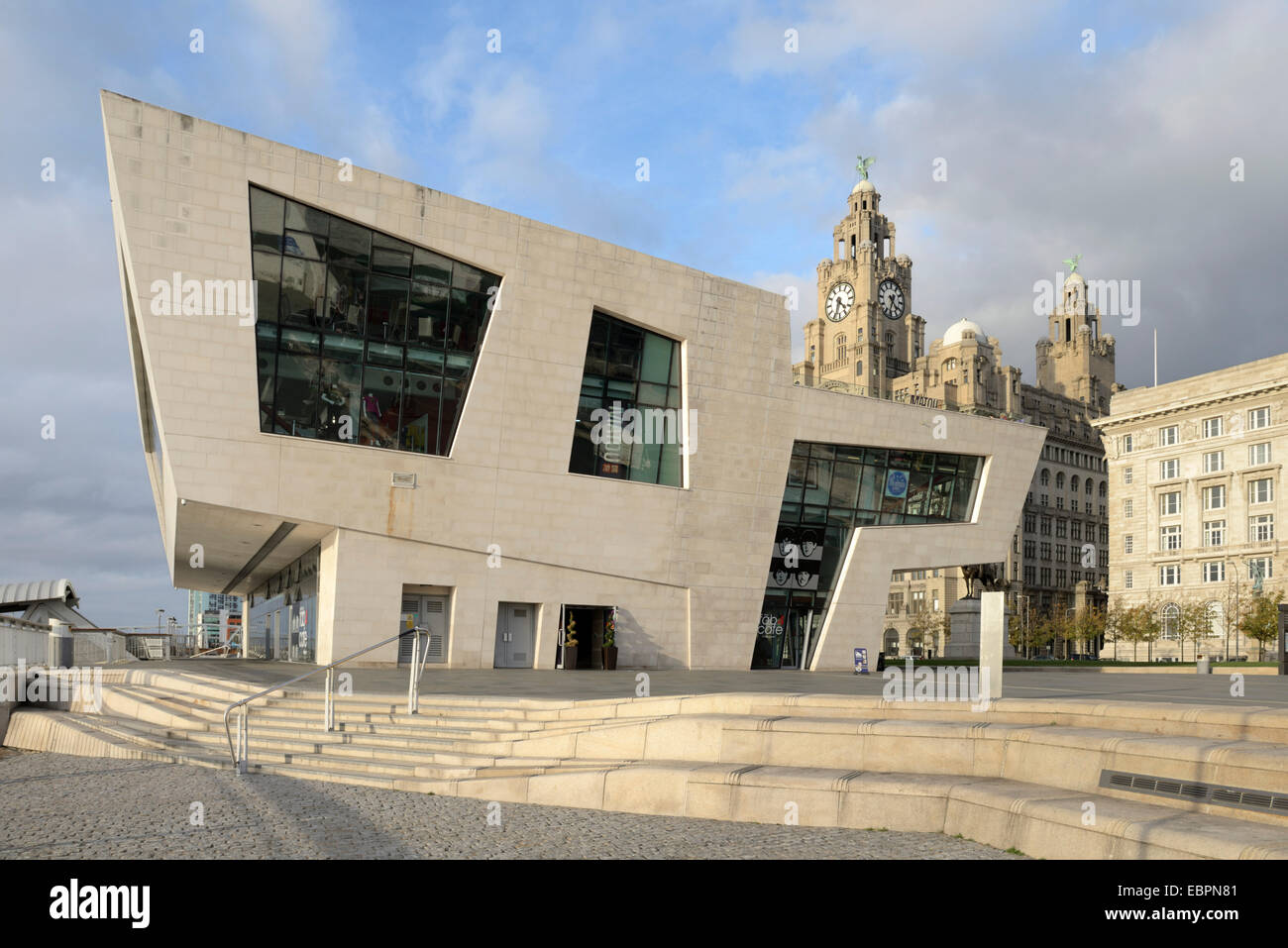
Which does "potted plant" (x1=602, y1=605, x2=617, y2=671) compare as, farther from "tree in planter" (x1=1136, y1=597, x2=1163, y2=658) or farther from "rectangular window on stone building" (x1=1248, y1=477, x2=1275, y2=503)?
"rectangular window on stone building" (x1=1248, y1=477, x2=1275, y2=503)

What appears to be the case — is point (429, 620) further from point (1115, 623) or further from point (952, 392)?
point (952, 392)

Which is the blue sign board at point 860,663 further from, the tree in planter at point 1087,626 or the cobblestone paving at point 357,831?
the tree in planter at point 1087,626

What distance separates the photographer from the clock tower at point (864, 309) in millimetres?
137000

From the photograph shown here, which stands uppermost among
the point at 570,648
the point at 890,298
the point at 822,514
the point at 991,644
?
the point at 890,298

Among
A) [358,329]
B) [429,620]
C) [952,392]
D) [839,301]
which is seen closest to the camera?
[358,329]

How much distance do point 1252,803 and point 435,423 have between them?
77.8 feet

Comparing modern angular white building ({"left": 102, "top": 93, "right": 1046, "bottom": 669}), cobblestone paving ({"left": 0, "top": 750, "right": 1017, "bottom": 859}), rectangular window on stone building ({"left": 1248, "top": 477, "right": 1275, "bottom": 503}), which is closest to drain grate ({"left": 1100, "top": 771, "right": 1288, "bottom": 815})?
cobblestone paving ({"left": 0, "top": 750, "right": 1017, "bottom": 859})

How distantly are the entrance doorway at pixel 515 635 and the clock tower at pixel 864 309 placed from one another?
360ft

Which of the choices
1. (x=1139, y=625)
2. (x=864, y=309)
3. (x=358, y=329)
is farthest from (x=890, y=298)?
(x=358, y=329)

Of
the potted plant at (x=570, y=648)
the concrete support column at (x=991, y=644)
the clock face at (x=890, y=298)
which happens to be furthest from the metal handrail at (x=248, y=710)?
→ the clock face at (x=890, y=298)

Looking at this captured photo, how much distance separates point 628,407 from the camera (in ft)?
103

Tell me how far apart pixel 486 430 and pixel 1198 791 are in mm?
22929

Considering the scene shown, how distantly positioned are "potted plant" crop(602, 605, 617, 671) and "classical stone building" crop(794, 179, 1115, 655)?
94.1 m

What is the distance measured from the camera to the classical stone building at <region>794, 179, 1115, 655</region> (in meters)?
124
